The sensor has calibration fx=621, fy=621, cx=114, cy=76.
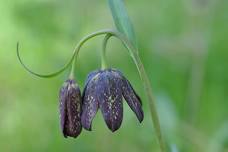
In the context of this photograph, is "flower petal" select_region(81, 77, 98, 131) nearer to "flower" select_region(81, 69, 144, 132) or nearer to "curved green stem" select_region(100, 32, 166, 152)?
"flower" select_region(81, 69, 144, 132)

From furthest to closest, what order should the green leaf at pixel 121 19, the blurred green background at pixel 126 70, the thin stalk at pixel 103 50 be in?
the blurred green background at pixel 126 70 < the green leaf at pixel 121 19 < the thin stalk at pixel 103 50

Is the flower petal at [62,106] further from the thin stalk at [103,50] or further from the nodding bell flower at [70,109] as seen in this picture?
the thin stalk at [103,50]

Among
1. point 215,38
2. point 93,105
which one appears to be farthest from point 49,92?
point 93,105

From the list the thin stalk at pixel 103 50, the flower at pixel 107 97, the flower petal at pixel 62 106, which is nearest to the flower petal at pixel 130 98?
the flower at pixel 107 97

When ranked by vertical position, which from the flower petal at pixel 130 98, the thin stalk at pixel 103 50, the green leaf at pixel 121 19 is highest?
the green leaf at pixel 121 19

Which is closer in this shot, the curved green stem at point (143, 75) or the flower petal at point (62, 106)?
the curved green stem at point (143, 75)

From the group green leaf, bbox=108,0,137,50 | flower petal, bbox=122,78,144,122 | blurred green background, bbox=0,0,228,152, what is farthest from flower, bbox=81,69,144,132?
blurred green background, bbox=0,0,228,152

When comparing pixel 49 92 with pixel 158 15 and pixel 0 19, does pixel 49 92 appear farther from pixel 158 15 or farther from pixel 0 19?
pixel 158 15
